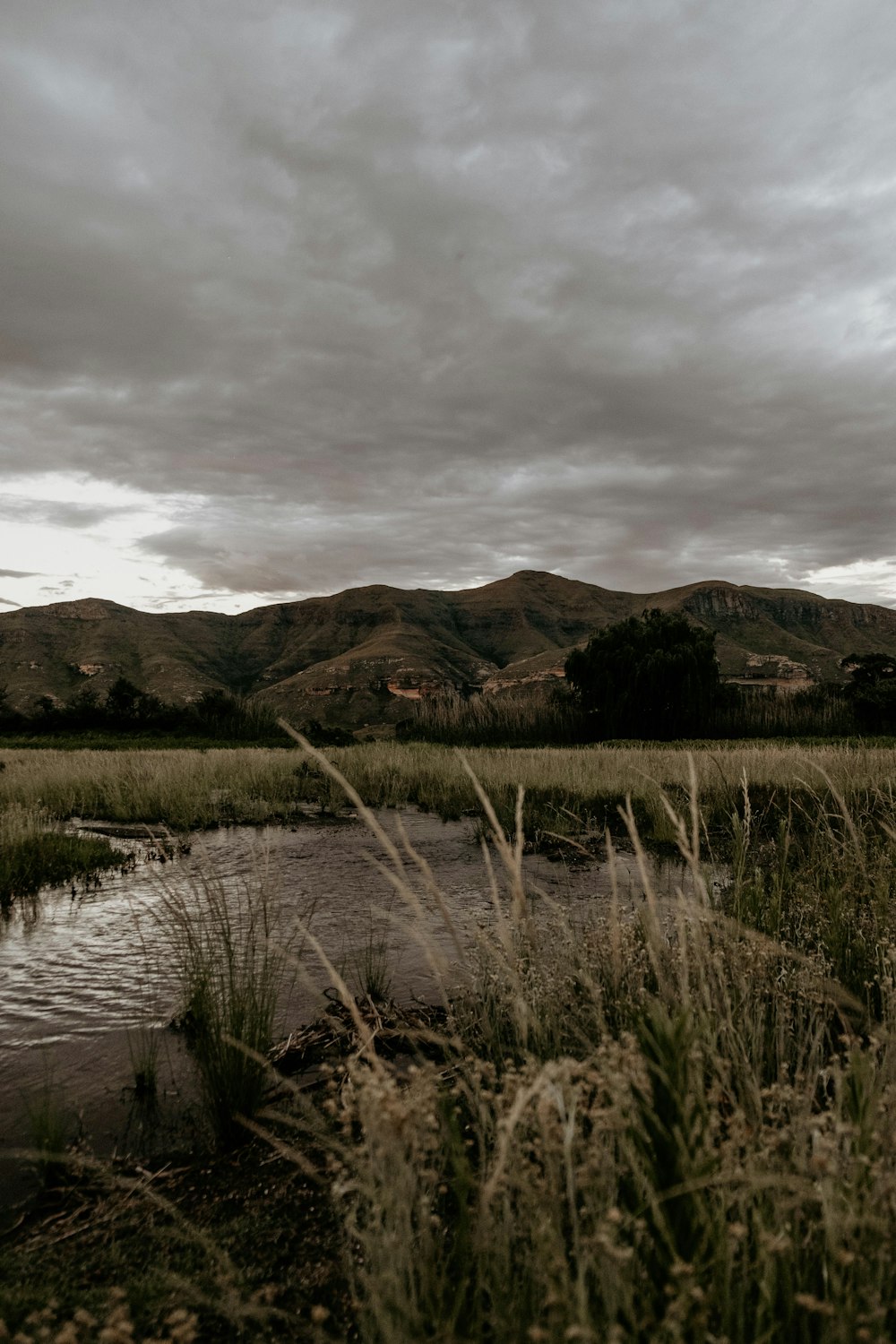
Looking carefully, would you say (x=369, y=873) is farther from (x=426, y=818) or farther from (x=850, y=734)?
(x=850, y=734)

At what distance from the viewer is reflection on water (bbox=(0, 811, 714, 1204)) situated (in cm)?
396

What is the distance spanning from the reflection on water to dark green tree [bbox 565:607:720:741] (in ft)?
96.9

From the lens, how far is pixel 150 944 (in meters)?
6.29

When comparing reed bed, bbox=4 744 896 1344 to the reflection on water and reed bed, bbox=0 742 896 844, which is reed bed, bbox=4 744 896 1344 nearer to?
the reflection on water

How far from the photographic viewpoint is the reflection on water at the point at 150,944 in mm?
3963

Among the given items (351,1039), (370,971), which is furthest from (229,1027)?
(370,971)

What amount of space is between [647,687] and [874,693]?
10836 mm

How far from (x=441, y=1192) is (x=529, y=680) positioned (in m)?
117

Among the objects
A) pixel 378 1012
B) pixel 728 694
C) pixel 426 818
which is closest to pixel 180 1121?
pixel 378 1012

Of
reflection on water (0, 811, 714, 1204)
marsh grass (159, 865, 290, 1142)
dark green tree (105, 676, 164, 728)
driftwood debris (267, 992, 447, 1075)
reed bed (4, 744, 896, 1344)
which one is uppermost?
dark green tree (105, 676, 164, 728)

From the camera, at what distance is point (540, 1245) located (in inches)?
63.1

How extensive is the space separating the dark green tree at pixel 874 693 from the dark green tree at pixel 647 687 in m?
6.83

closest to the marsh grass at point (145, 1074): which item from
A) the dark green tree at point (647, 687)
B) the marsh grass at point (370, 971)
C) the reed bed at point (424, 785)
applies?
the marsh grass at point (370, 971)

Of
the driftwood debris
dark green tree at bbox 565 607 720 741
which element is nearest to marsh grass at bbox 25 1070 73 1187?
the driftwood debris
